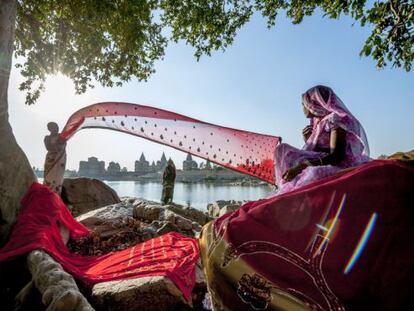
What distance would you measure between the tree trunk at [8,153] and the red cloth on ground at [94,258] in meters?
0.20

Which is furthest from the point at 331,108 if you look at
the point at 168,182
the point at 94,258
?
the point at 168,182

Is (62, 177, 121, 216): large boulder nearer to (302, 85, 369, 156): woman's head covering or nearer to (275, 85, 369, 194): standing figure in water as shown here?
(275, 85, 369, 194): standing figure in water

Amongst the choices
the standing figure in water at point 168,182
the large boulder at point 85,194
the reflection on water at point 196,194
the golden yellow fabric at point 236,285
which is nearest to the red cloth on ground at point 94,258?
the golden yellow fabric at point 236,285

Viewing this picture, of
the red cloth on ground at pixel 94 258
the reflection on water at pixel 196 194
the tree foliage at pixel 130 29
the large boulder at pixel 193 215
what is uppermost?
the tree foliage at pixel 130 29

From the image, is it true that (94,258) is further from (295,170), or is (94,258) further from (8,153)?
(295,170)

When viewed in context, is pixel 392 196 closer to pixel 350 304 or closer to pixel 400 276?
pixel 400 276

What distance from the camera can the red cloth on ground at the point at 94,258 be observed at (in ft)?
10.4

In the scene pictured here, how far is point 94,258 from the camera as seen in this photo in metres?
4.16

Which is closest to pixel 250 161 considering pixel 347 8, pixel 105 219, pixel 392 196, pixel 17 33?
pixel 105 219

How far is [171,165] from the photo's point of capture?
13.3m

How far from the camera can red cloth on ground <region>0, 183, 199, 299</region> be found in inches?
125

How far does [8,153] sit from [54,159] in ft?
8.59

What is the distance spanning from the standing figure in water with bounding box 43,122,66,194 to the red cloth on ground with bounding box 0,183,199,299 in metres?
2.66

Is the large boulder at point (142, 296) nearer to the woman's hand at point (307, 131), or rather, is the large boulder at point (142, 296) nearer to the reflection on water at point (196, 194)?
the woman's hand at point (307, 131)
